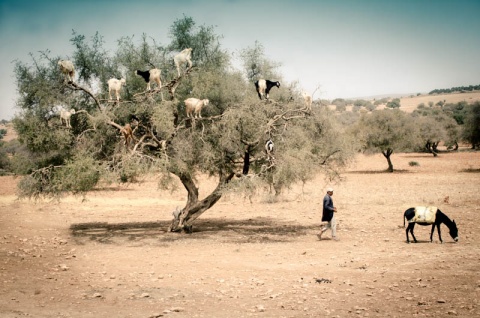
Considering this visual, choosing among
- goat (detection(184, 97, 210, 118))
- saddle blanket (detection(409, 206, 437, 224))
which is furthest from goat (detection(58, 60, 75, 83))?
saddle blanket (detection(409, 206, 437, 224))

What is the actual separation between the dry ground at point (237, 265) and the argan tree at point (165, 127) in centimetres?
190

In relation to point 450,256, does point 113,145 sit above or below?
above

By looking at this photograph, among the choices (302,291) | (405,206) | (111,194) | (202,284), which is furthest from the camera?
(111,194)

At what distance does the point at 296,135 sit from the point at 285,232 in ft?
12.9

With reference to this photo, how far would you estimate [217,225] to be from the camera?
18.6 m

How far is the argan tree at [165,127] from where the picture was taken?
14.0 meters

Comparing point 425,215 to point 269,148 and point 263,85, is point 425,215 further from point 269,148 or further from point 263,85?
Result: point 263,85

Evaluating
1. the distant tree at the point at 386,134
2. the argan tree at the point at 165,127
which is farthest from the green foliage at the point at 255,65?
the distant tree at the point at 386,134

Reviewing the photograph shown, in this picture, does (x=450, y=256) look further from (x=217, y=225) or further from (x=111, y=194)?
(x=111, y=194)

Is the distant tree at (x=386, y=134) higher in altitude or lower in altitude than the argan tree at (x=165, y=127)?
higher

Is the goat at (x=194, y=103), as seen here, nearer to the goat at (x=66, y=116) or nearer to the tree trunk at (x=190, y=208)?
the tree trunk at (x=190, y=208)

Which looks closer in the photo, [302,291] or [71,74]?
[302,291]

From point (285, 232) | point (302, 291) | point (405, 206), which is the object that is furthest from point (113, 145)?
point (405, 206)

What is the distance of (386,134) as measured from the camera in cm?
4288
